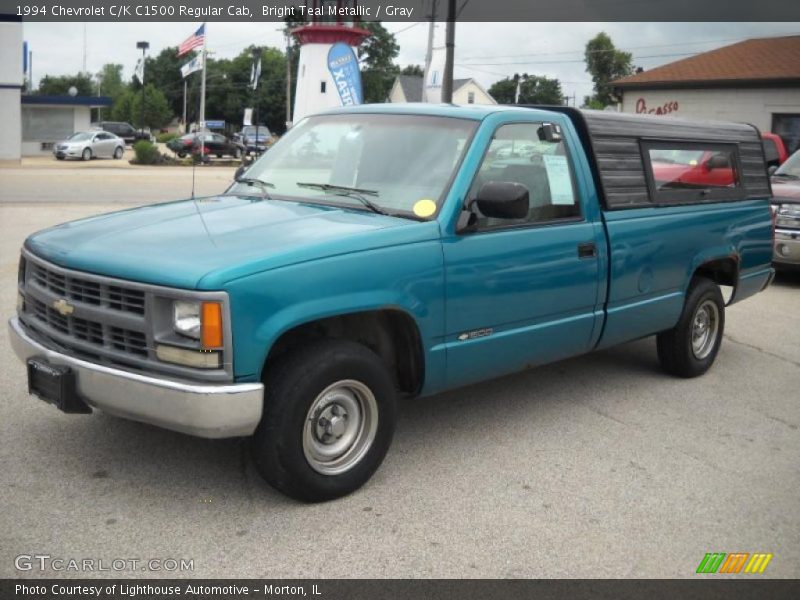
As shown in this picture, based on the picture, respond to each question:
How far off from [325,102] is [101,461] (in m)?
29.3

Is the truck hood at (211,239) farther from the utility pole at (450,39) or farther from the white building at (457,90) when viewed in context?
the white building at (457,90)

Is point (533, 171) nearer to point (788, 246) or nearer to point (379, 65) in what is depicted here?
point (788, 246)

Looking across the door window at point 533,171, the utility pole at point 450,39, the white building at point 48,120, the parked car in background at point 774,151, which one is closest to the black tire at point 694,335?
the door window at point 533,171

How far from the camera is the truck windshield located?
4672mm

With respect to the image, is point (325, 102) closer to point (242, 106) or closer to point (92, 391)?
point (92, 391)

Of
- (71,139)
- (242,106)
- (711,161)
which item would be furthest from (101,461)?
(242,106)

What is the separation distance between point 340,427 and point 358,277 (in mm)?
745

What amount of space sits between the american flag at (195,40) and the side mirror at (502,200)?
25.9m

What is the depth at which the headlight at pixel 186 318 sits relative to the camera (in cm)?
363

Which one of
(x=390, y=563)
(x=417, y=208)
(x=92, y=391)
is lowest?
(x=390, y=563)

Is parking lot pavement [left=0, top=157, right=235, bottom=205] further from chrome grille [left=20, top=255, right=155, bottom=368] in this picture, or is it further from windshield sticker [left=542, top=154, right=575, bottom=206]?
windshield sticker [left=542, top=154, right=575, bottom=206]

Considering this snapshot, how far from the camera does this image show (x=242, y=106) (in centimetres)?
10156

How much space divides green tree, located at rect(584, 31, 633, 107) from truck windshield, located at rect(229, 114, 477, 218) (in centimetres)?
5747

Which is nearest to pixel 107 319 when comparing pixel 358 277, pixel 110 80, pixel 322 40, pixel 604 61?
pixel 358 277
